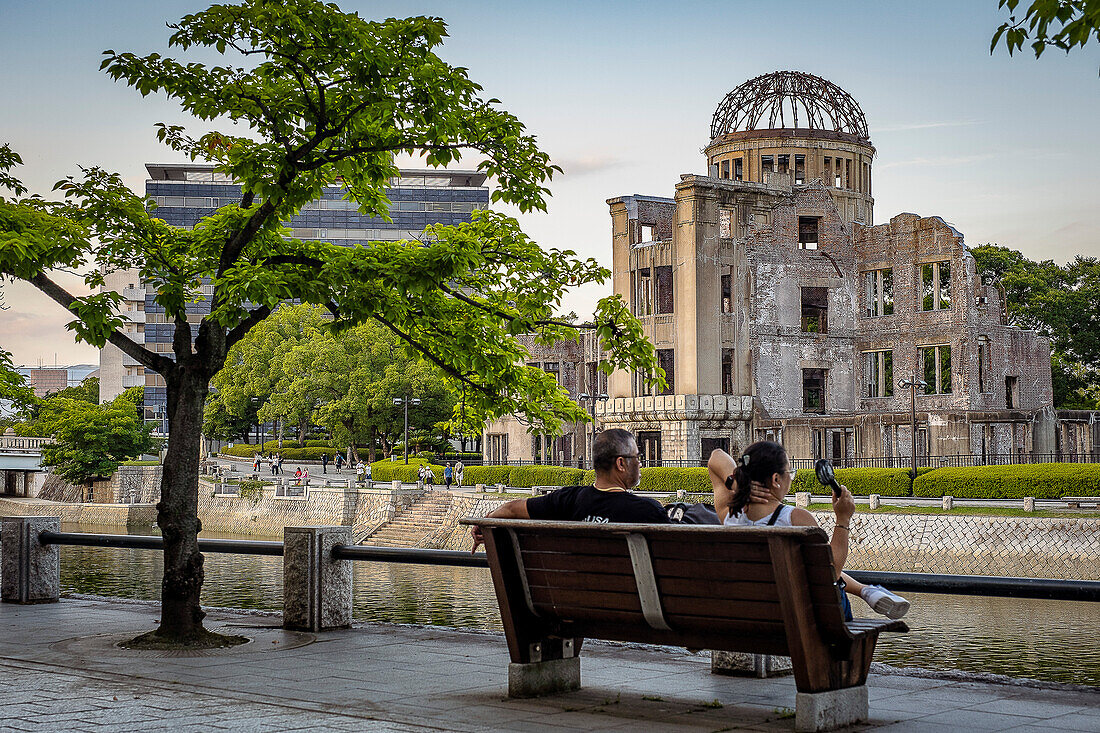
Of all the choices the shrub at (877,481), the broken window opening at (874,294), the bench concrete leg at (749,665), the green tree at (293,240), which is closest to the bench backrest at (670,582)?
the bench concrete leg at (749,665)

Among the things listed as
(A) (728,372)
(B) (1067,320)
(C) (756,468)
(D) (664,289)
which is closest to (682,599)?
(C) (756,468)

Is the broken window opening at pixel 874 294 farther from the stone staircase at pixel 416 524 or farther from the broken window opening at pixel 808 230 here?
the stone staircase at pixel 416 524

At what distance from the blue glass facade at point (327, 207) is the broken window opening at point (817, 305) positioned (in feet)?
207

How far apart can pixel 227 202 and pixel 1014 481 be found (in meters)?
98.7

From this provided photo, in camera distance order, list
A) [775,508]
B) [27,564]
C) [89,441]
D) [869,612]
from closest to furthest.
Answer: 1. [775,508]
2. [27,564]
3. [869,612]
4. [89,441]

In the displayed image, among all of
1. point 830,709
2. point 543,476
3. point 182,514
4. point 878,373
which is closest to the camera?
point 830,709

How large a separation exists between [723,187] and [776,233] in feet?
10.5

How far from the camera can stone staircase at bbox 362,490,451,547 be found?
5006 centimetres

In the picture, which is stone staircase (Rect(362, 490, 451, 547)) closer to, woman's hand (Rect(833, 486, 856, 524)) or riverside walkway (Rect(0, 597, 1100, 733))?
riverside walkway (Rect(0, 597, 1100, 733))

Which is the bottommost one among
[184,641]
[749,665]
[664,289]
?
[184,641]

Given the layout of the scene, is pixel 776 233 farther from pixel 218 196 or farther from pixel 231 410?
pixel 218 196

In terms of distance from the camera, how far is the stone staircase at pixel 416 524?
164ft

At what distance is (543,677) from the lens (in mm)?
7449

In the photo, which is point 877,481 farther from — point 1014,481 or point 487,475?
point 487,475
